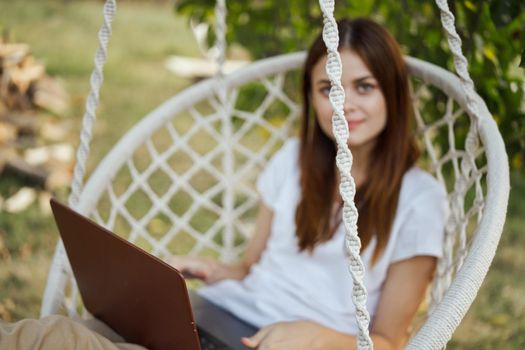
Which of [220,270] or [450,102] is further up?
[450,102]

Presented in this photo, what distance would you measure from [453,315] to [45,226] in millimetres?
2183

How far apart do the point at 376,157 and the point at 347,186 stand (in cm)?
67

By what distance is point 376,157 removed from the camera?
1.69m

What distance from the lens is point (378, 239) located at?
1587 mm

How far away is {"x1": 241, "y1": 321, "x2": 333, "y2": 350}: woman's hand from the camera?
1.38 meters

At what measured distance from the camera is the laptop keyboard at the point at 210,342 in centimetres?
158

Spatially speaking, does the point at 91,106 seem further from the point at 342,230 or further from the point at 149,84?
the point at 149,84

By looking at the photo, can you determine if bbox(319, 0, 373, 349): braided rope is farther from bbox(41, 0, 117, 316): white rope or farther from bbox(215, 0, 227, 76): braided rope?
bbox(215, 0, 227, 76): braided rope

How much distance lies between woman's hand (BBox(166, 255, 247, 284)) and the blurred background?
0.79 metres

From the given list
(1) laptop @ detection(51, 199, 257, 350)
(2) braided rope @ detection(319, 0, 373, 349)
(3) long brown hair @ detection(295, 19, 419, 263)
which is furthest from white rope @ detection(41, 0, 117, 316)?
(2) braided rope @ detection(319, 0, 373, 349)

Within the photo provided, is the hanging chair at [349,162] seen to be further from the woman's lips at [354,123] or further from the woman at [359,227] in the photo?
the woman's lips at [354,123]

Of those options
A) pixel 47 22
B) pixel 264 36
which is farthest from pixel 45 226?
pixel 47 22

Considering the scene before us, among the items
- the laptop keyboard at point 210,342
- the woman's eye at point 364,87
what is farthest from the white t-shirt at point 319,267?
the woman's eye at point 364,87

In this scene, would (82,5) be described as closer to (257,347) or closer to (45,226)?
(45,226)
